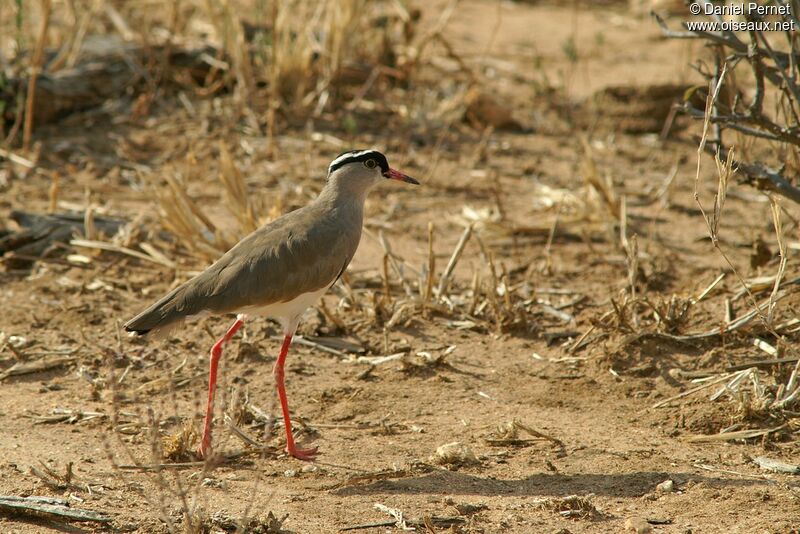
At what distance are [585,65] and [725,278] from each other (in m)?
4.99

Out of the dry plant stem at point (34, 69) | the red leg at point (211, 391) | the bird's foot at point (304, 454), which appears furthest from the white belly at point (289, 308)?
the dry plant stem at point (34, 69)

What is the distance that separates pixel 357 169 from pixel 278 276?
1.03 meters

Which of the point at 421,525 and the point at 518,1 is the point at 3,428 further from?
the point at 518,1

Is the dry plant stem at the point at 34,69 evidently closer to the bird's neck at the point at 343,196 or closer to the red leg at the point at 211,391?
the bird's neck at the point at 343,196

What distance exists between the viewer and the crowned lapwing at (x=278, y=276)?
509 cm

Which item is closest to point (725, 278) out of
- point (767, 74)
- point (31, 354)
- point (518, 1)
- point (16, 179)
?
point (767, 74)

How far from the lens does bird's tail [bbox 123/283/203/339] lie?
198 inches

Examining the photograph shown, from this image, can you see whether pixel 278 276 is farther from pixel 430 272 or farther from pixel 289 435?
pixel 430 272

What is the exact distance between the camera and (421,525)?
174 inches

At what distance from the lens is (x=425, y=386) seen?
19.3 ft

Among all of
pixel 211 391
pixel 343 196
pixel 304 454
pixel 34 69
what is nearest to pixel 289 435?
pixel 304 454

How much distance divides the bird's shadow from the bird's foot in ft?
1.27

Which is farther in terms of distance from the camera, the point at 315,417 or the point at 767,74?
the point at 767,74

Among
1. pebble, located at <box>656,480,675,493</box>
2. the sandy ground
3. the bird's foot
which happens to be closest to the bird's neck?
the sandy ground
